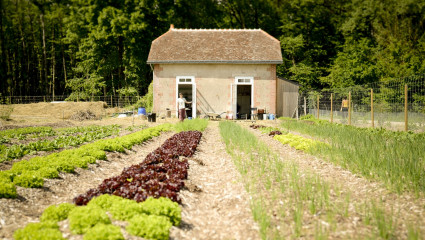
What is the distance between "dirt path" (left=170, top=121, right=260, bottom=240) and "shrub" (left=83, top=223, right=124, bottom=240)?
2.10 ft

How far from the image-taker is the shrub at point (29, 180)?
4524mm

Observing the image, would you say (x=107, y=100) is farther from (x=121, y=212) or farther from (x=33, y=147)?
(x=121, y=212)

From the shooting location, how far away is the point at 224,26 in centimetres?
3491

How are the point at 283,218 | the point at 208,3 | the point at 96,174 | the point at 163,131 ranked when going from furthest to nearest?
the point at 208,3, the point at 163,131, the point at 96,174, the point at 283,218

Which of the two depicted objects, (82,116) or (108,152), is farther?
(82,116)

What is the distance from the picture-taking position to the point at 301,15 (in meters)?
31.8

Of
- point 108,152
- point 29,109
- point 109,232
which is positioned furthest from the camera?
point 29,109

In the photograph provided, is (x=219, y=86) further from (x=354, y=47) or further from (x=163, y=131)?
(x=354, y=47)

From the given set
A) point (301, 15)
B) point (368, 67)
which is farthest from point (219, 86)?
point (301, 15)

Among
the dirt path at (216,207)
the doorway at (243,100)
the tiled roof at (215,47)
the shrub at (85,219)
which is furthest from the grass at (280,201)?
the doorway at (243,100)

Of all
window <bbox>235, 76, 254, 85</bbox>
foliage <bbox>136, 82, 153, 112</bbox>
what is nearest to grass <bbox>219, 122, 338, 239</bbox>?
window <bbox>235, 76, 254, 85</bbox>

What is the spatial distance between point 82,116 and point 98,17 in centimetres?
1228

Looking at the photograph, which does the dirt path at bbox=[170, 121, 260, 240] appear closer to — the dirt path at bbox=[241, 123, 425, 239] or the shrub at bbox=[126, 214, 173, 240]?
the shrub at bbox=[126, 214, 173, 240]

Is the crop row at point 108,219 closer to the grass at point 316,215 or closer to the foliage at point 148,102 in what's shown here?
the grass at point 316,215
